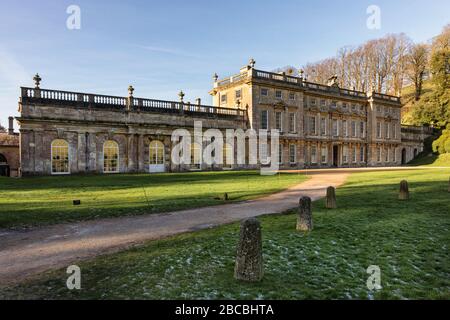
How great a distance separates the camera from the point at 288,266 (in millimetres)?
4613

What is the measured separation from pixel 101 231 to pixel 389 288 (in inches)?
240

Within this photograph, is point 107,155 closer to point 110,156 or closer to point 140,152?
point 110,156

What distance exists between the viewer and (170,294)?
3.63 meters

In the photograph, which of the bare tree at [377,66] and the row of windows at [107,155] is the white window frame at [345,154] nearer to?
the bare tree at [377,66]

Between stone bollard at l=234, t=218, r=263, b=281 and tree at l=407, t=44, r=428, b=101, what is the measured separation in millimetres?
63980

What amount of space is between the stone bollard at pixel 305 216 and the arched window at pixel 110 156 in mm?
21441

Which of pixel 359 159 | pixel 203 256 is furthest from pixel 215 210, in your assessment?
pixel 359 159

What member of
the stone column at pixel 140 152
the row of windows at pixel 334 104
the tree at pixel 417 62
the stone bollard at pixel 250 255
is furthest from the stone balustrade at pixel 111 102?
the tree at pixel 417 62

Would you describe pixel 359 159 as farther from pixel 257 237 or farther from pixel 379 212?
pixel 257 237

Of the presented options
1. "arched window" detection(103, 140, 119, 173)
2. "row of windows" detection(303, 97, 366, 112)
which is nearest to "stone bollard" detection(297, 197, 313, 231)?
"arched window" detection(103, 140, 119, 173)

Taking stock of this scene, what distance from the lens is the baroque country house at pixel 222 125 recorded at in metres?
22.2

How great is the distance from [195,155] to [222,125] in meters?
4.74

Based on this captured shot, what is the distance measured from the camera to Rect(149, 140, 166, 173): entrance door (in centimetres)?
2653
